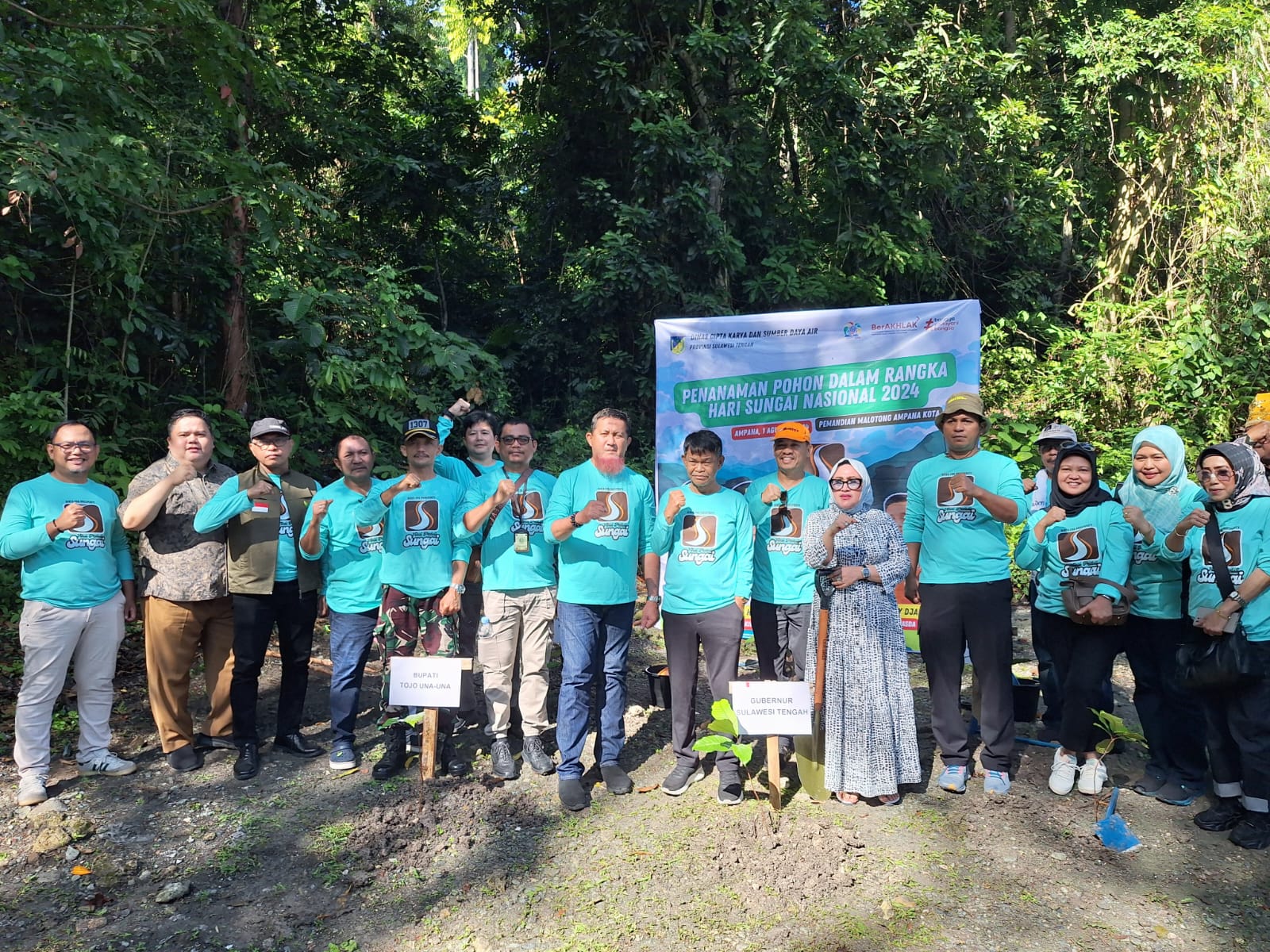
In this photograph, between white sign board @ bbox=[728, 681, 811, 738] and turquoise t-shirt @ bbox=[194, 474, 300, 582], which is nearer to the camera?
white sign board @ bbox=[728, 681, 811, 738]

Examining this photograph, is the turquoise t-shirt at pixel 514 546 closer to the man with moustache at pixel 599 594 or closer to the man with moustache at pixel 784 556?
the man with moustache at pixel 599 594

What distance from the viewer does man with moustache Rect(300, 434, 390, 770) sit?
4820 mm

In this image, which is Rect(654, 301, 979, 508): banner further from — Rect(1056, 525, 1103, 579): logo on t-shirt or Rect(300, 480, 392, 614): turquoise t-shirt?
Rect(300, 480, 392, 614): turquoise t-shirt

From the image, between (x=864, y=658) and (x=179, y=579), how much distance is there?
351 cm

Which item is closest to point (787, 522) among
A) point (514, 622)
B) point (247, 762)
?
point (514, 622)

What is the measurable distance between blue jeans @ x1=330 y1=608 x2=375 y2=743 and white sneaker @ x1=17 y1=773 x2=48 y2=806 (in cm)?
136

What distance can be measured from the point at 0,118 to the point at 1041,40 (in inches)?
425

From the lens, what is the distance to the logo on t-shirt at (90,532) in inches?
176

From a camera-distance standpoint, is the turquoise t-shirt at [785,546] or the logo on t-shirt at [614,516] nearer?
the logo on t-shirt at [614,516]

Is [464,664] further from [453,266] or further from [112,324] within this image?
[453,266]

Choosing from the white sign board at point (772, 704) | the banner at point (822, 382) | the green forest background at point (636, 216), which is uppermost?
the green forest background at point (636, 216)

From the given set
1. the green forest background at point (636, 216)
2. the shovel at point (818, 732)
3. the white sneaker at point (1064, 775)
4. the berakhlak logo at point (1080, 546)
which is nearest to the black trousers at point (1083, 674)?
the white sneaker at point (1064, 775)

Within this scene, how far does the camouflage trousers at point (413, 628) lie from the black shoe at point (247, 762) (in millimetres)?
689

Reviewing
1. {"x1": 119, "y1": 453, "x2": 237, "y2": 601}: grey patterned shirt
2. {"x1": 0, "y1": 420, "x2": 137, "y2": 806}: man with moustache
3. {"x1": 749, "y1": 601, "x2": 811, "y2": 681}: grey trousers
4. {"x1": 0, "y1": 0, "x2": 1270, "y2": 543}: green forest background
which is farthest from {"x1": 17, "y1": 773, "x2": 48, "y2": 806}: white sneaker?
{"x1": 749, "y1": 601, "x2": 811, "y2": 681}: grey trousers
